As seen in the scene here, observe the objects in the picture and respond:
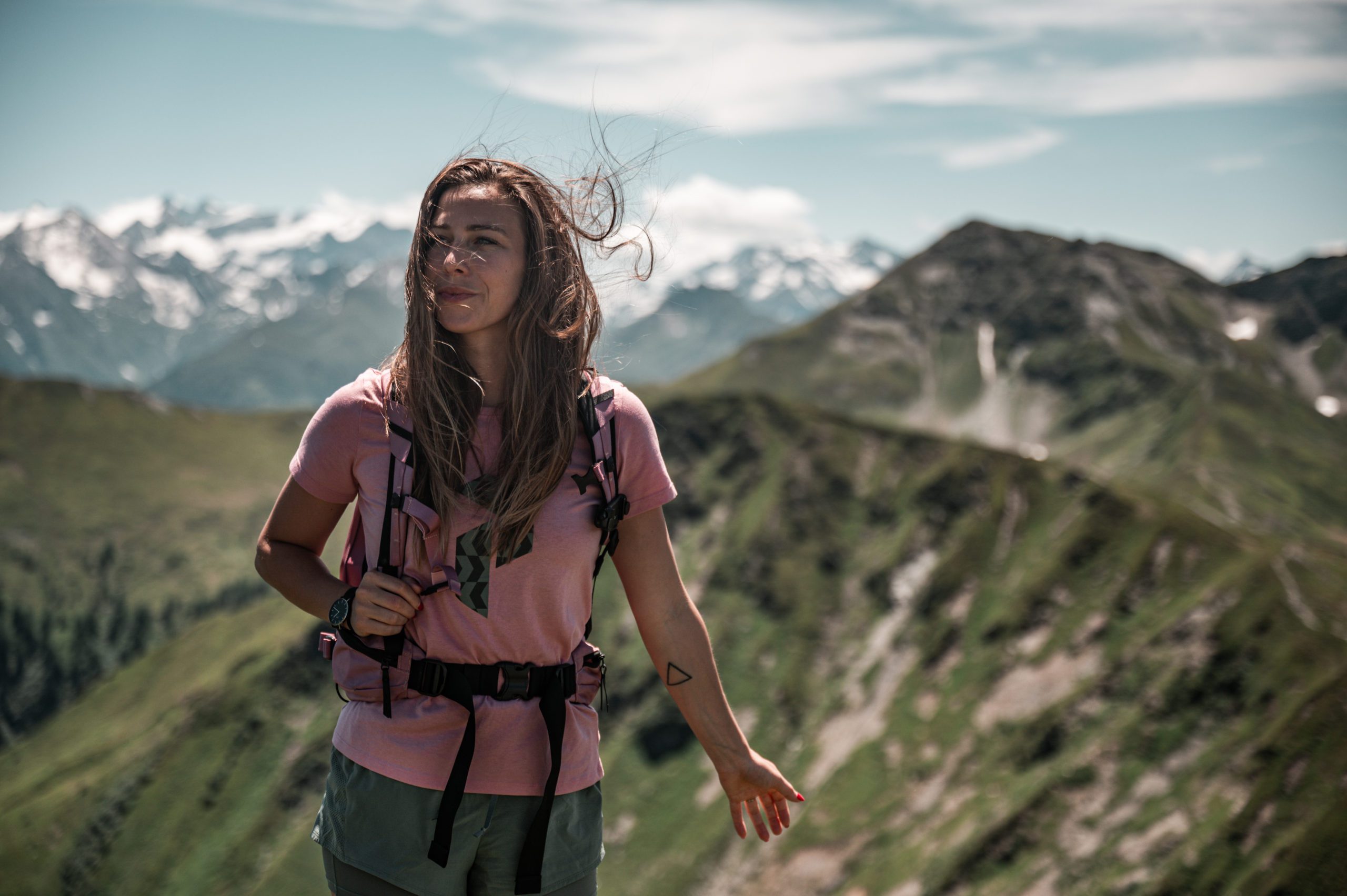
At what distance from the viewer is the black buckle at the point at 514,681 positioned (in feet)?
19.6

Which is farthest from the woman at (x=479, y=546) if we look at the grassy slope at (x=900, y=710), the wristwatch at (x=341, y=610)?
the grassy slope at (x=900, y=710)

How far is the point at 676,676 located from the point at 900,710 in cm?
10547

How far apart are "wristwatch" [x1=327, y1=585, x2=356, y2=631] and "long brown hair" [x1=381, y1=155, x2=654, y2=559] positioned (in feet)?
1.99

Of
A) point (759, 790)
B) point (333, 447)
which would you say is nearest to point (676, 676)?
point (759, 790)

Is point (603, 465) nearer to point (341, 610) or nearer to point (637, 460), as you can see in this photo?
point (637, 460)

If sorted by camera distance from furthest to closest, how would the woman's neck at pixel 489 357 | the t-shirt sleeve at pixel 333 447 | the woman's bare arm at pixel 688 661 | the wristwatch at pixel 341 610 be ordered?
the woman's bare arm at pixel 688 661, the woman's neck at pixel 489 357, the t-shirt sleeve at pixel 333 447, the wristwatch at pixel 341 610

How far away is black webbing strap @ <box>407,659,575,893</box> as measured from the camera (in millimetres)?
5789

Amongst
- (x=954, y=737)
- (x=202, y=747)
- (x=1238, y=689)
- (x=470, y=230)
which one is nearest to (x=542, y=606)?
(x=470, y=230)

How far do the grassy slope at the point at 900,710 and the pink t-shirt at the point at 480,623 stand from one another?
66.7 metres

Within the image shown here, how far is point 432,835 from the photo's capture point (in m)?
5.90

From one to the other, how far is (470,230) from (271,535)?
225 centimetres

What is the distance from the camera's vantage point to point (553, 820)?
6.04 metres

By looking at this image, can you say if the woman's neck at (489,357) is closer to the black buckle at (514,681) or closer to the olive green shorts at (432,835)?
the black buckle at (514,681)

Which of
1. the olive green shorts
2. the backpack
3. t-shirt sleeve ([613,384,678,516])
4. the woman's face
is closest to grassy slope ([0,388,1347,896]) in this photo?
the olive green shorts
